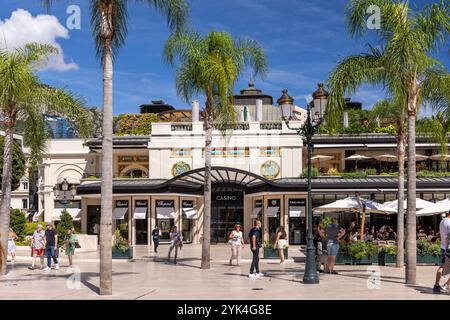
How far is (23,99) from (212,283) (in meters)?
7.91

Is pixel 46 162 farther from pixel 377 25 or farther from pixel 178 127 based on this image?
pixel 377 25

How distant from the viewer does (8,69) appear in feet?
61.9

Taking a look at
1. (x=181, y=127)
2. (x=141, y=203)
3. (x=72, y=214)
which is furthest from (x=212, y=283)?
(x=72, y=214)

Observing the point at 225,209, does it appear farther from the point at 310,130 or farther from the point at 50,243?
the point at 310,130

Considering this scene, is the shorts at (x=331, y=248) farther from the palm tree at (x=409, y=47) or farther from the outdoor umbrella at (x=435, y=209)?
the outdoor umbrella at (x=435, y=209)

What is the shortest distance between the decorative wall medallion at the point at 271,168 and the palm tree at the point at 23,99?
27.5 metres

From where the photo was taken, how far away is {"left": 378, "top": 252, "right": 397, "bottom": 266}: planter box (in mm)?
24312

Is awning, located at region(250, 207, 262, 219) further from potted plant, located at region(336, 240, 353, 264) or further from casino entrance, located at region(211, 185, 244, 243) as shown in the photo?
potted plant, located at region(336, 240, 353, 264)

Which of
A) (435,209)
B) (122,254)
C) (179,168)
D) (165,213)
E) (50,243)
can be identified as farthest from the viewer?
(179,168)

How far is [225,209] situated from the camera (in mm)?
45562

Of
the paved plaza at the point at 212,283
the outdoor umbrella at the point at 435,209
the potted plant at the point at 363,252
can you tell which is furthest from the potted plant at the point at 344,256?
the outdoor umbrella at the point at 435,209

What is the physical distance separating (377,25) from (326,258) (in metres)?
8.08

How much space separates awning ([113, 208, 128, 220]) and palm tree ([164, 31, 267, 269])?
20549mm
